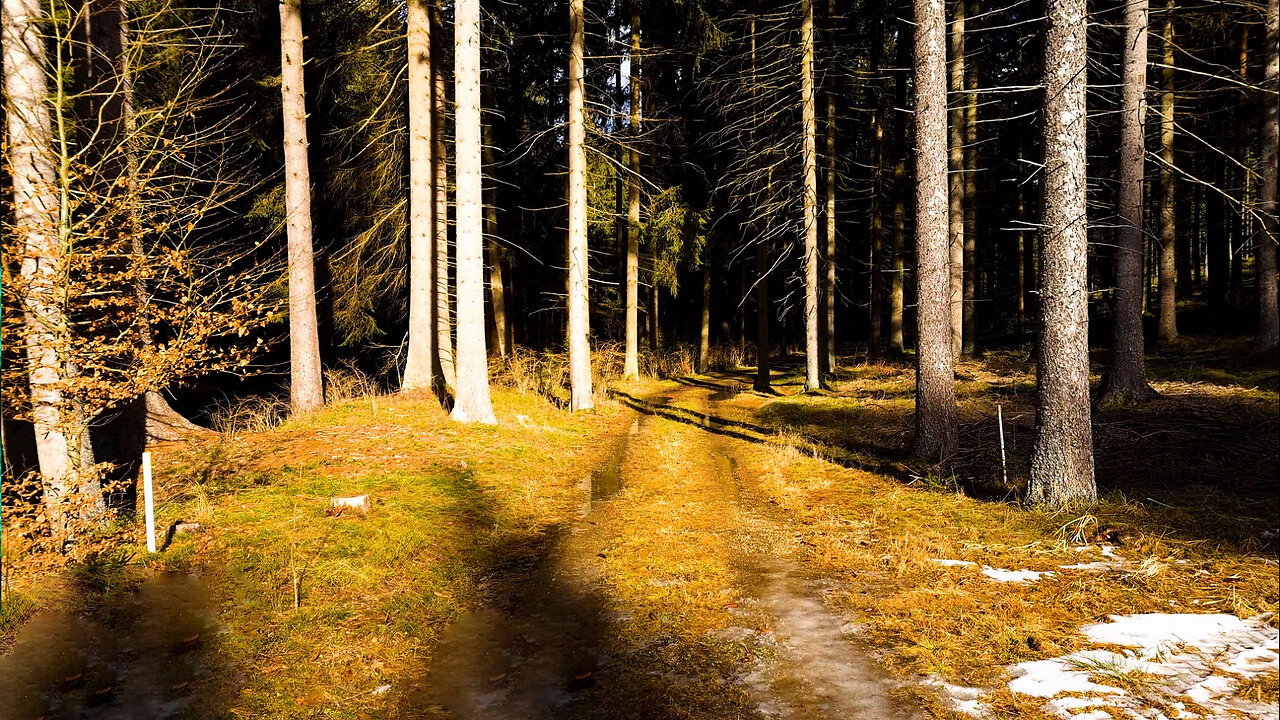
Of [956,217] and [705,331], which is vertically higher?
[956,217]

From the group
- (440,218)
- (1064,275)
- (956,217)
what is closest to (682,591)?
(1064,275)

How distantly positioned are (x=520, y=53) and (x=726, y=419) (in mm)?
14432

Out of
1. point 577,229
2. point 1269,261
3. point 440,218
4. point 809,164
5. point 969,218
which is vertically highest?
point 809,164

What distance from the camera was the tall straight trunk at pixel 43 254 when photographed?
18.1 ft

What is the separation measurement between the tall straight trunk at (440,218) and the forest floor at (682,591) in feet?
17.1

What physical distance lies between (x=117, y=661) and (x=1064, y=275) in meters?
9.38

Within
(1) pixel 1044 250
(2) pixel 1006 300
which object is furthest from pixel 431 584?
(2) pixel 1006 300

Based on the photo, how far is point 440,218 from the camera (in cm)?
1486

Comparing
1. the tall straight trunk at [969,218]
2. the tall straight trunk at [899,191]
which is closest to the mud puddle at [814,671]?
the tall straight trunk at [899,191]

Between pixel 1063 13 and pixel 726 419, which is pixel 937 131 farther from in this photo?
pixel 726 419

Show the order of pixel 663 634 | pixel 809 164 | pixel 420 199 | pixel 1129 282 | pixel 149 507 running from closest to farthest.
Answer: pixel 663 634
pixel 149 507
pixel 1129 282
pixel 420 199
pixel 809 164

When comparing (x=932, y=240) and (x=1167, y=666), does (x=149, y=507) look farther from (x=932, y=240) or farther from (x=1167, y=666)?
(x=932, y=240)

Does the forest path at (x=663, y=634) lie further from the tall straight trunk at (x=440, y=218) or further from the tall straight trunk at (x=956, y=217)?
the tall straight trunk at (x=956, y=217)

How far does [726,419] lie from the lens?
14680 millimetres
